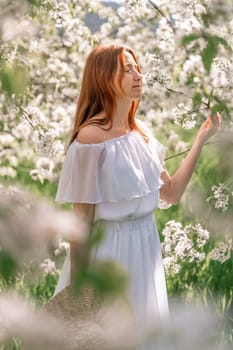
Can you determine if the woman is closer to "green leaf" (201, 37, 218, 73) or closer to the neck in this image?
the neck

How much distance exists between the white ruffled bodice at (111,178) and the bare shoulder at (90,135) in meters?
0.02

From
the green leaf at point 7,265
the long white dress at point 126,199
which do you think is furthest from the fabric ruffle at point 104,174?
the green leaf at point 7,265

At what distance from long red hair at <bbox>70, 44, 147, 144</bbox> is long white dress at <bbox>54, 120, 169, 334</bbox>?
9 centimetres

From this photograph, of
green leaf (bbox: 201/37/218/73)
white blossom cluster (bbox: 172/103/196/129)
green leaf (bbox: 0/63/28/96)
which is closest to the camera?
green leaf (bbox: 0/63/28/96)

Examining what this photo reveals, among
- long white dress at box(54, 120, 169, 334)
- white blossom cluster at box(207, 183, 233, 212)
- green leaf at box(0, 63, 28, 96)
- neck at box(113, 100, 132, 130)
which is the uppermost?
green leaf at box(0, 63, 28, 96)

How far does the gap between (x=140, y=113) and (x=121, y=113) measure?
10.8 ft

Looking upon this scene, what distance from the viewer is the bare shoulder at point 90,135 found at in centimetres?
245

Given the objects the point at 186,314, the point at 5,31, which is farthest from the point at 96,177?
the point at 186,314

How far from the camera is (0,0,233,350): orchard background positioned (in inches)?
29.0

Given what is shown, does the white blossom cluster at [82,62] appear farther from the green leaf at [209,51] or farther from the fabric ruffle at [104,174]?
the green leaf at [209,51]

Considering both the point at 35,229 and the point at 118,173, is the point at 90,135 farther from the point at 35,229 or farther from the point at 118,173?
the point at 35,229

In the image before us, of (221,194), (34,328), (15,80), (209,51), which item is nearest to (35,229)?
(34,328)

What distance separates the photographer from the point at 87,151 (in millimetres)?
2436

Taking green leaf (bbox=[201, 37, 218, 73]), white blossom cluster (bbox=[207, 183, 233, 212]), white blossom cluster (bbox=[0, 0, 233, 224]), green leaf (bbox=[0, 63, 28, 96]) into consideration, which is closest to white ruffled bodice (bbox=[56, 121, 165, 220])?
white blossom cluster (bbox=[0, 0, 233, 224])
